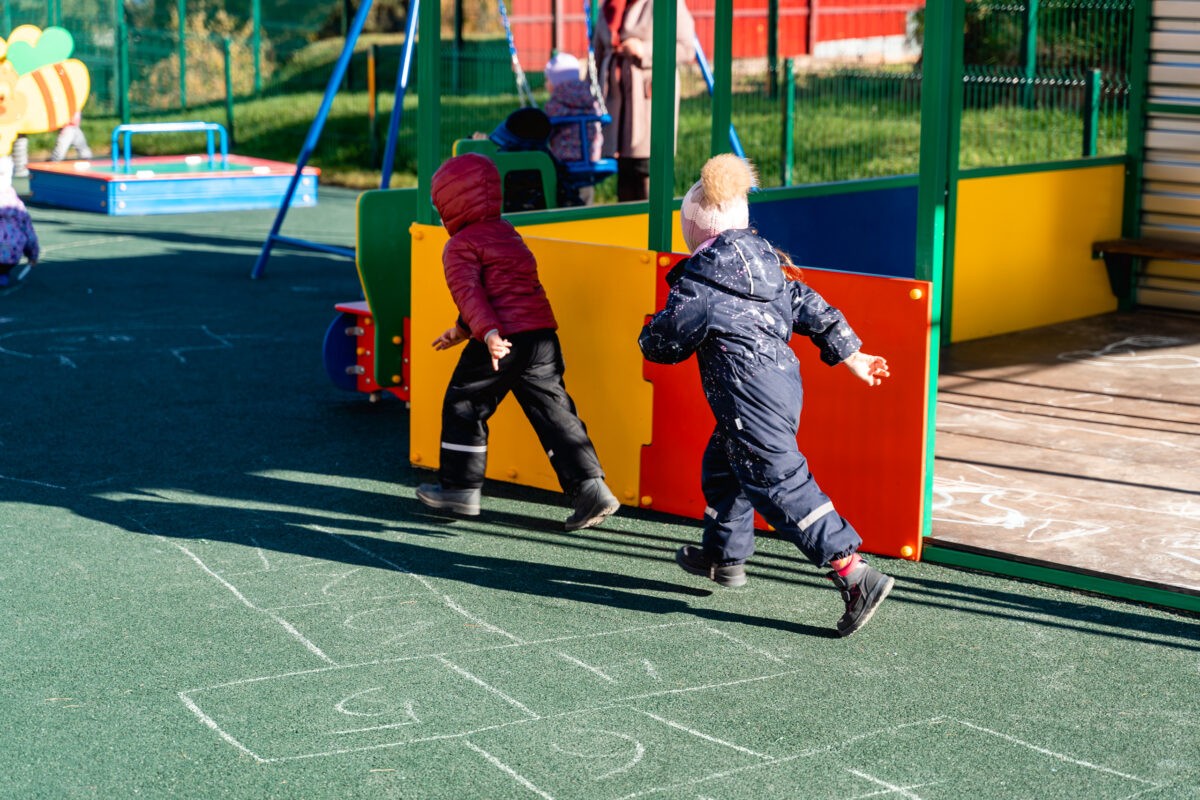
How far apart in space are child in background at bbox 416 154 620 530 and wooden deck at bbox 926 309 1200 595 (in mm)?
1420

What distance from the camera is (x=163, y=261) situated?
1416cm

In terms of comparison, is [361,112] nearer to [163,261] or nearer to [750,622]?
[163,261]

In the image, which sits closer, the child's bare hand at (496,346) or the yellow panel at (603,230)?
the child's bare hand at (496,346)

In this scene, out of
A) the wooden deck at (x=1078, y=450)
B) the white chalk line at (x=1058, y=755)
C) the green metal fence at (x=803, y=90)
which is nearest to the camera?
the white chalk line at (x=1058, y=755)

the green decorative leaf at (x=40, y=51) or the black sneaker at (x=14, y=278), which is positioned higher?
the green decorative leaf at (x=40, y=51)

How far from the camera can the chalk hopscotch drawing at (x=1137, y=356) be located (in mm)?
9727

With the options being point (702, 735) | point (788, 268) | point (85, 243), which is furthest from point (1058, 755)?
point (85, 243)

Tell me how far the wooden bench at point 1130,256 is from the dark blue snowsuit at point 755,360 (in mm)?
6333

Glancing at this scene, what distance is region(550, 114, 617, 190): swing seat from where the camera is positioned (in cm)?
1147

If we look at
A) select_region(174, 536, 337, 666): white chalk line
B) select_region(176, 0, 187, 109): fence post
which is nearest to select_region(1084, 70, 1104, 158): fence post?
select_region(174, 536, 337, 666): white chalk line

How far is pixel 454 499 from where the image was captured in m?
6.58

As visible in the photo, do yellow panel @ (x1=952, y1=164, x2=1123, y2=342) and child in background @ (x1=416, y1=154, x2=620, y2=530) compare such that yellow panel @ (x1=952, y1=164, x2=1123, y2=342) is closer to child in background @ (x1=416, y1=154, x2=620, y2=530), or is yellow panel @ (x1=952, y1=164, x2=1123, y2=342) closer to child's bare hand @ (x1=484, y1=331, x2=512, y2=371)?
child in background @ (x1=416, y1=154, x2=620, y2=530)

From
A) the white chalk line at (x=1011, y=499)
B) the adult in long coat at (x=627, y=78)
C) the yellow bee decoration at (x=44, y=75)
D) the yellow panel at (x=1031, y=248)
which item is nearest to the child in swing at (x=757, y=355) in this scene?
the white chalk line at (x=1011, y=499)

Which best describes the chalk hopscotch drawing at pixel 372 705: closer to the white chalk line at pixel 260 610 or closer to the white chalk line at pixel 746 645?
the white chalk line at pixel 260 610
